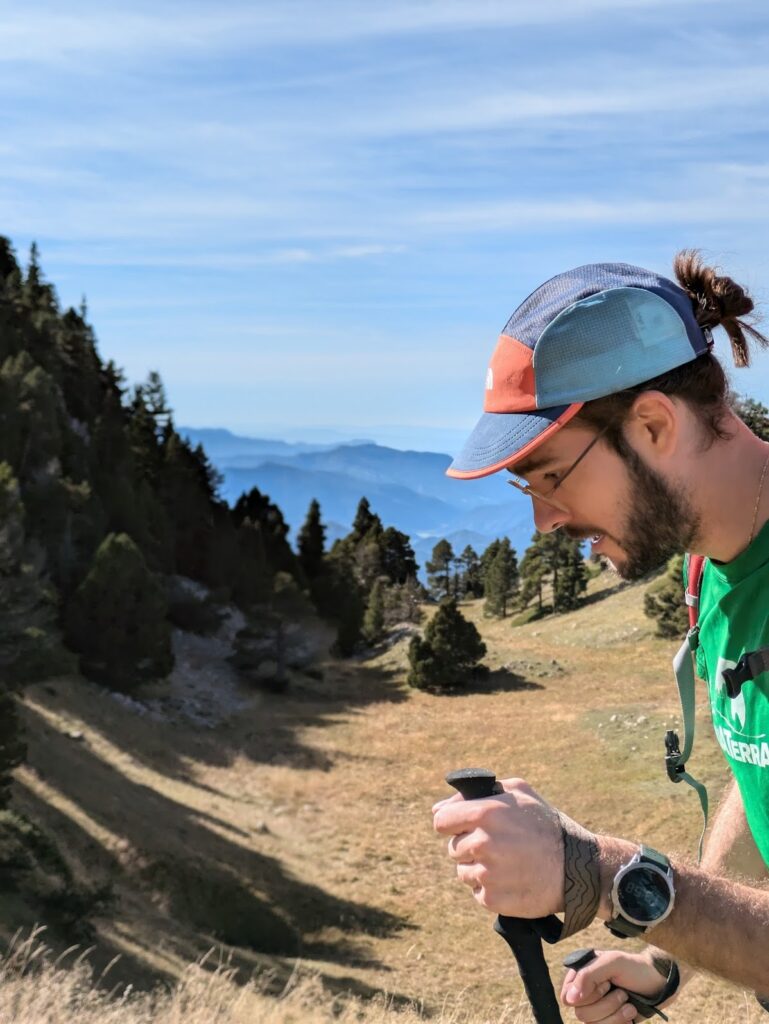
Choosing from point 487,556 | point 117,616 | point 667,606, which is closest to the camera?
point 117,616

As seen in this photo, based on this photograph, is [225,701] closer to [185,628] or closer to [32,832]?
[185,628]

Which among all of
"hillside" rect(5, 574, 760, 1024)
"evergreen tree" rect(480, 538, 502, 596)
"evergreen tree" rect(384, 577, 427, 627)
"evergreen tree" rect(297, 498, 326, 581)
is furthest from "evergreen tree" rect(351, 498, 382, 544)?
"hillside" rect(5, 574, 760, 1024)

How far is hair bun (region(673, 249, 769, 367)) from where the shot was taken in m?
2.61

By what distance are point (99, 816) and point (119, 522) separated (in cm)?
2711

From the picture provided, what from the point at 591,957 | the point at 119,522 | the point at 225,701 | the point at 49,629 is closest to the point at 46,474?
the point at 119,522

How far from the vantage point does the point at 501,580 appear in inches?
2566

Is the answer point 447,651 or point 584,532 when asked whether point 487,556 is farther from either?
point 584,532

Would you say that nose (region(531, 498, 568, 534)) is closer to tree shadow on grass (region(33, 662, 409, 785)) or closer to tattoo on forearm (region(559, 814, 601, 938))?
A: tattoo on forearm (region(559, 814, 601, 938))

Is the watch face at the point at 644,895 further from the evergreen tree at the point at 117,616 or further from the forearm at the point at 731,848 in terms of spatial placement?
the evergreen tree at the point at 117,616

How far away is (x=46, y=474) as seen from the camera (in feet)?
139

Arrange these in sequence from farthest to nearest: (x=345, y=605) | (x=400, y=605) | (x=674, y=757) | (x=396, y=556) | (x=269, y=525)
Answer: (x=269, y=525) → (x=396, y=556) → (x=345, y=605) → (x=400, y=605) → (x=674, y=757)

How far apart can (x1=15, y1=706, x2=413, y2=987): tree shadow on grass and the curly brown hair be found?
15.2 m

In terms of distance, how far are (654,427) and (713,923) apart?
1.11 meters

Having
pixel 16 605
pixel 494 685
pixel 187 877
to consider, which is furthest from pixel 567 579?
pixel 187 877
